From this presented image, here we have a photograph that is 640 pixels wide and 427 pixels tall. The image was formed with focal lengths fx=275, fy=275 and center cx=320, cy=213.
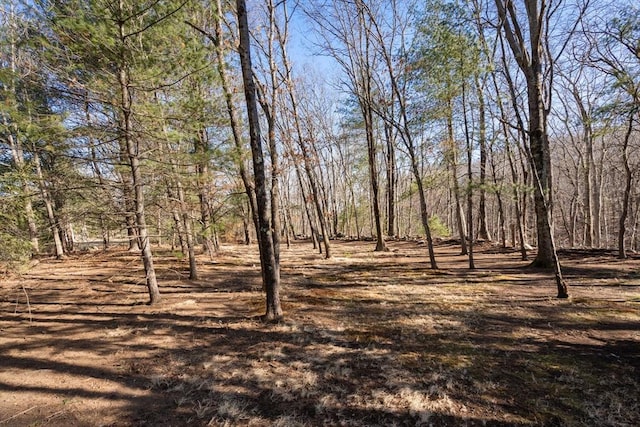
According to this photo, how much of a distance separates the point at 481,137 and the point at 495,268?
4561mm

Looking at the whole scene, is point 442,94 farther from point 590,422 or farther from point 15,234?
point 15,234

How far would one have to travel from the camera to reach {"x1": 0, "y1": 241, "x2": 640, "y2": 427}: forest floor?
2.80 metres

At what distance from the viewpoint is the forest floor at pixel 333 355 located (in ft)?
9.18

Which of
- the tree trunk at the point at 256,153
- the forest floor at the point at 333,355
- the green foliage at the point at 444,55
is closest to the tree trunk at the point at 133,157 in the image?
the forest floor at the point at 333,355

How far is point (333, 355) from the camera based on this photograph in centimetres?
392

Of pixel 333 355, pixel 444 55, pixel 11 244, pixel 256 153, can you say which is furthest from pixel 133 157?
pixel 444 55

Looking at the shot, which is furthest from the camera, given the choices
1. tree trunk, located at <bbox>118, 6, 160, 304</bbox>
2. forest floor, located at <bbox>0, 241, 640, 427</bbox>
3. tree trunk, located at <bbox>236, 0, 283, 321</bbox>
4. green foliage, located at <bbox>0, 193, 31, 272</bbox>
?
tree trunk, located at <bbox>118, 6, 160, 304</bbox>

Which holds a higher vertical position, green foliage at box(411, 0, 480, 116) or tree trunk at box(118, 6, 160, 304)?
green foliage at box(411, 0, 480, 116)

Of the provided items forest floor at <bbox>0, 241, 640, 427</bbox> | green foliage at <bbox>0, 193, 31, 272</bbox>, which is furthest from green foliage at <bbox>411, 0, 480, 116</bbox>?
green foliage at <bbox>0, 193, 31, 272</bbox>

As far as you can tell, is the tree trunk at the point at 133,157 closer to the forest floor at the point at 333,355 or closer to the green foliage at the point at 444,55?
the forest floor at the point at 333,355

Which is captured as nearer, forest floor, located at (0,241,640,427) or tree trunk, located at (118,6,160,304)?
forest floor, located at (0,241,640,427)

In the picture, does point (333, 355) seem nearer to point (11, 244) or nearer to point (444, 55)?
point (11, 244)

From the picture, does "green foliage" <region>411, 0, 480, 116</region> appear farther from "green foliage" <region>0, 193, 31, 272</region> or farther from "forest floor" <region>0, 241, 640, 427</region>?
"green foliage" <region>0, 193, 31, 272</region>

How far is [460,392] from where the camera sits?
3006mm
